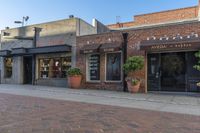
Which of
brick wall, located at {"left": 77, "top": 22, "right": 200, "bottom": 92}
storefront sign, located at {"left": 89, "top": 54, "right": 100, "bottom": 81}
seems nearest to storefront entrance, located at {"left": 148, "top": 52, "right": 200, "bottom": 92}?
brick wall, located at {"left": 77, "top": 22, "right": 200, "bottom": 92}

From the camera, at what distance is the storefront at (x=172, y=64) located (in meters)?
12.9

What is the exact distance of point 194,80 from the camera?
13.3 metres

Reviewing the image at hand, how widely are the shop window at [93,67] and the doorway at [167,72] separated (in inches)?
146

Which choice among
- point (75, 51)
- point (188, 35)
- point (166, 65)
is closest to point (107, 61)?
point (75, 51)

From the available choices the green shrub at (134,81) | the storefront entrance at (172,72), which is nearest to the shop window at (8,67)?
the green shrub at (134,81)

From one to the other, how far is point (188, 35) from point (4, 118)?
34.0 ft

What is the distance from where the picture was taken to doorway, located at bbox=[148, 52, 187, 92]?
13711 mm

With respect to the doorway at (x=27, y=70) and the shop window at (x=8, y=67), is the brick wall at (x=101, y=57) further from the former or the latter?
the shop window at (x=8, y=67)

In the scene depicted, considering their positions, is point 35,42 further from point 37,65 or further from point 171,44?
point 171,44

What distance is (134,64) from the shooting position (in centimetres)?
1360

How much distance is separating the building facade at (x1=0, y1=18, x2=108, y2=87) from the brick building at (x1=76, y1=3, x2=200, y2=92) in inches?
53.3

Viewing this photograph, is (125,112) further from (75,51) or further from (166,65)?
(75,51)

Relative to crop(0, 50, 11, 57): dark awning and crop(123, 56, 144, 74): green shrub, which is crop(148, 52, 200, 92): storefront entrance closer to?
crop(123, 56, 144, 74): green shrub

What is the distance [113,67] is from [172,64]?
3.87m
